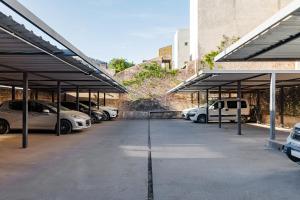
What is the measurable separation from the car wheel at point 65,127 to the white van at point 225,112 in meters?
10.8

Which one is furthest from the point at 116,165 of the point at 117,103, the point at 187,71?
the point at 187,71

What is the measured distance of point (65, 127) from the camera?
17375 millimetres

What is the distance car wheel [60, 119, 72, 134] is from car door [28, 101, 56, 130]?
1.10ft

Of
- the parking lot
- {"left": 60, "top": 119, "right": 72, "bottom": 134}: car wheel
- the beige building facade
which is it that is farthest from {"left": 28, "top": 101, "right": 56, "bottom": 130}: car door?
the beige building facade

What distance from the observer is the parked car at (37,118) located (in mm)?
17298

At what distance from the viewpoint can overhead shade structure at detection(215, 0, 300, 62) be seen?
6.95 meters

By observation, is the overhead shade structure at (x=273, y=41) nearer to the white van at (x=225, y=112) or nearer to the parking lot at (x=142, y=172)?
the parking lot at (x=142, y=172)

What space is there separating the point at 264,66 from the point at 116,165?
2991 centimetres

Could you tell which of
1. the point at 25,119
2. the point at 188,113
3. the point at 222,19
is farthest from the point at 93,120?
the point at 222,19

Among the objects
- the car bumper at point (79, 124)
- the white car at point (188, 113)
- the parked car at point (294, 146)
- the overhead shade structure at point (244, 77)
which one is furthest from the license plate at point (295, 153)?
the white car at point (188, 113)

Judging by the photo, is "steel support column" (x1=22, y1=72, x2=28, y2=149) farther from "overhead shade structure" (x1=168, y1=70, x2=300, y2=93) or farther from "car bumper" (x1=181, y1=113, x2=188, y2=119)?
"car bumper" (x1=181, y1=113, x2=188, y2=119)

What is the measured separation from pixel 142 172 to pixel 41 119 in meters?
10.1

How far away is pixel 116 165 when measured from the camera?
9.06 metres

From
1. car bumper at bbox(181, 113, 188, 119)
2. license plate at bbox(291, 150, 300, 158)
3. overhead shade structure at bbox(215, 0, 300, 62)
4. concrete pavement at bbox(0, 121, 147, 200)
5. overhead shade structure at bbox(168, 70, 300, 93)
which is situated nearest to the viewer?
concrete pavement at bbox(0, 121, 147, 200)
